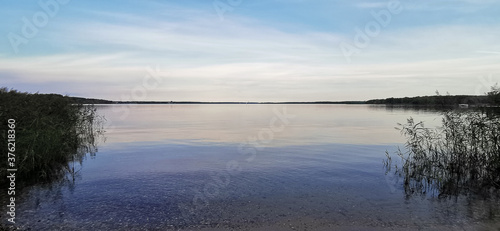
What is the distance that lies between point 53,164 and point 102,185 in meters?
4.14

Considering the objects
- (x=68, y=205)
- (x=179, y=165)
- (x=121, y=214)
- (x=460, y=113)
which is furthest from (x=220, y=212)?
(x=460, y=113)

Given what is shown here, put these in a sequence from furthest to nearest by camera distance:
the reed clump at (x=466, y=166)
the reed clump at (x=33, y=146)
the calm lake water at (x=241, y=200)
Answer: the reed clump at (x=33, y=146) < the reed clump at (x=466, y=166) < the calm lake water at (x=241, y=200)

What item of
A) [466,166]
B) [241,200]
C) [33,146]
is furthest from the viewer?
[466,166]

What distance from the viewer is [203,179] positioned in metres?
13.2

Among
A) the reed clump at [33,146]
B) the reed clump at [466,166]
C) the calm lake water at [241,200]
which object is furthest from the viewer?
the reed clump at [33,146]

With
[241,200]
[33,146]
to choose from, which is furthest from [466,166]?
[33,146]

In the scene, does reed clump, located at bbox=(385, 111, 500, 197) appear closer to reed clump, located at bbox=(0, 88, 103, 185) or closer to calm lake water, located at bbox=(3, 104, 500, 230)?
calm lake water, located at bbox=(3, 104, 500, 230)

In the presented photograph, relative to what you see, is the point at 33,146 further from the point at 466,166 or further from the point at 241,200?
the point at 466,166

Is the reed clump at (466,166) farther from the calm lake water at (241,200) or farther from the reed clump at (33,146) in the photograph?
the reed clump at (33,146)

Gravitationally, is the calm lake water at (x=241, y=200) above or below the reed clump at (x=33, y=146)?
below

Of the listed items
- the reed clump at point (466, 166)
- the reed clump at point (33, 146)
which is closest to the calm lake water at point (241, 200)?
the reed clump at point (466, 166)

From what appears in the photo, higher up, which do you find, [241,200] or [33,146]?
[33,146]

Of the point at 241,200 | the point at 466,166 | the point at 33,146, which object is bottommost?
the point at 241,200

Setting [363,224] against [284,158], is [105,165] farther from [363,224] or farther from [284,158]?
[363,224]
